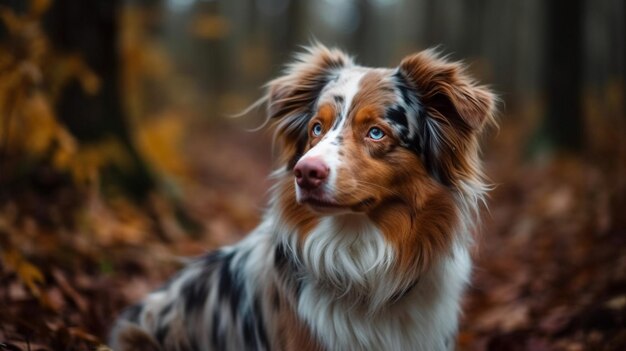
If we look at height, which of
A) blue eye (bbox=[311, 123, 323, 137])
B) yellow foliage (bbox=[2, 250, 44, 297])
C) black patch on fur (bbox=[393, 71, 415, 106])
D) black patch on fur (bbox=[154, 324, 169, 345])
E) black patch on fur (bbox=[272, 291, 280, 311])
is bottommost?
black patch on fur (bbox=[154, 324, 169, 345])

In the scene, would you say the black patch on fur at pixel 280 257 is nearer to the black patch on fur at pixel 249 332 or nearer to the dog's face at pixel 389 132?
the black patch on fur at pixel 249 332

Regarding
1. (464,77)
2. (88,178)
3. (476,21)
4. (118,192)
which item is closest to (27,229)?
(88,178)

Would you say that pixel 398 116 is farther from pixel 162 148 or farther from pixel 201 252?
pixel 162 148

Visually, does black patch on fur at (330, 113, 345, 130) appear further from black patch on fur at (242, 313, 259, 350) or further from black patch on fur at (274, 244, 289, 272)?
black patch on fur at (242, 313, 259, 350)

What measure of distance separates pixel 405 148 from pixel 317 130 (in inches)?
23.9

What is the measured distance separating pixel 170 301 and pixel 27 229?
174 centimetres

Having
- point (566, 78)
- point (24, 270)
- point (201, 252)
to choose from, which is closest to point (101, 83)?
point (201, 252)

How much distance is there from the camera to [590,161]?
1081 centimetres

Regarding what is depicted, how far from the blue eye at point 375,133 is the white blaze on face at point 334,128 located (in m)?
0.18

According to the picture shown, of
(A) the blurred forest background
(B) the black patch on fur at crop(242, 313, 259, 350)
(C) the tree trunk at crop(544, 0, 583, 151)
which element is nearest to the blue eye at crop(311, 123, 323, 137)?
(A) the blurred forest background

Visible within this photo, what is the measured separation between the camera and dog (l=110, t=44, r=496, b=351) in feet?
12.8

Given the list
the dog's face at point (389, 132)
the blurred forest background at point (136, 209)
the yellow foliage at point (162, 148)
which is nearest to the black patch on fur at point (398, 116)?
the dog's face at point (389, 132)

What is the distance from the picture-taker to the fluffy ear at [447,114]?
406 centimetres

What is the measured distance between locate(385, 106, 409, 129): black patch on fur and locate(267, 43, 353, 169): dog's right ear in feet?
2.08
